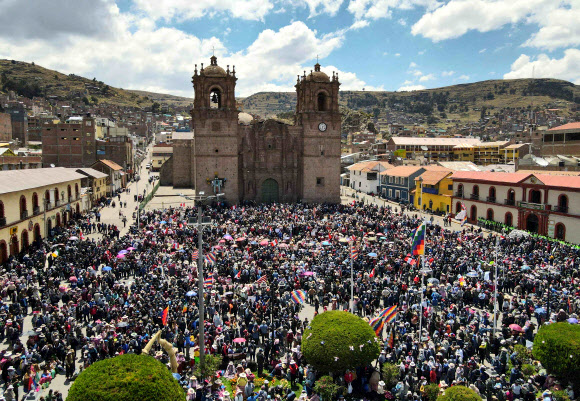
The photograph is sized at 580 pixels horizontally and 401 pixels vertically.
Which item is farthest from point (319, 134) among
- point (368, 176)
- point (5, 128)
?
point (5, 128)

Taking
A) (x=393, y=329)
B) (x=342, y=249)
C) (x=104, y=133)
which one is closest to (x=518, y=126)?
(x=104, y=133)

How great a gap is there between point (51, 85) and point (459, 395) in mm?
186357

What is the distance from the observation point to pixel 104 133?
82.1 meters

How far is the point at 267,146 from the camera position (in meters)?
51.9

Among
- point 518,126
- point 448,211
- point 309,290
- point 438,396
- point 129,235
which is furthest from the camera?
point 518,126

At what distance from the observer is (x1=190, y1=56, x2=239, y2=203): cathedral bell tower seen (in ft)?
160

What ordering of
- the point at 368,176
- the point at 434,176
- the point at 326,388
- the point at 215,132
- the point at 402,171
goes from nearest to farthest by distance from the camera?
1. the point at 326,388
2. the point at 215,132
3. the point at 434,176
4. the point at 402,171
5. the point at 368,176

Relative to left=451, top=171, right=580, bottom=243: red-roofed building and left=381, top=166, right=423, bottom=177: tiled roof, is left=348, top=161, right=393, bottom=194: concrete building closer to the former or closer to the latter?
left=381, top=166, right=423, bottom=177: tiled roof

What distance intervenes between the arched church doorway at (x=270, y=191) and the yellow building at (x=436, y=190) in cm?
1670

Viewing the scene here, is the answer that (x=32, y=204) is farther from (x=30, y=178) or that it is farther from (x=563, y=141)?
(x=563, y=141)

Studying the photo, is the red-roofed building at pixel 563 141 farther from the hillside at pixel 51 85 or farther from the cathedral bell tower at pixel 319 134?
the hillside at pixel 51 85

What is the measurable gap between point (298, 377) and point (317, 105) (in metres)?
40.6

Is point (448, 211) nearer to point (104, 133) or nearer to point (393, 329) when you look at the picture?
point (393, 329)

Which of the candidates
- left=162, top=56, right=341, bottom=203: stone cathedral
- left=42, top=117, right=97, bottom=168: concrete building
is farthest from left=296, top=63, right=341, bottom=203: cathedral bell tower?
left=42, top=117, right=97, bottom=168: concrete building
